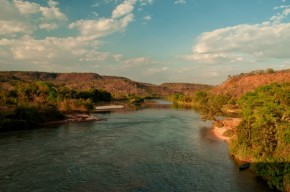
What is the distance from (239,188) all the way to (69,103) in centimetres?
7203

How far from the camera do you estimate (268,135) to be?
32.8 metres

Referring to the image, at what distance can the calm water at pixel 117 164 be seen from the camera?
2870 cm

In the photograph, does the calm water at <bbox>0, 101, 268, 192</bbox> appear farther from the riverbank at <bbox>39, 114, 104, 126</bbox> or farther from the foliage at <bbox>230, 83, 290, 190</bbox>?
the riverbank at <bbox>39, 114, 104, 126</bbox>

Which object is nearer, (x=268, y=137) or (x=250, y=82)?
(x=268, y=137)

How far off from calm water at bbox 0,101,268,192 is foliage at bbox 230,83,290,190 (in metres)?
1.92

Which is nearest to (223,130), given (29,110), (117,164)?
(117,164)

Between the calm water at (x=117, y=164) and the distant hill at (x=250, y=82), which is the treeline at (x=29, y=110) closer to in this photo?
the calm water at (x=117, y=164)

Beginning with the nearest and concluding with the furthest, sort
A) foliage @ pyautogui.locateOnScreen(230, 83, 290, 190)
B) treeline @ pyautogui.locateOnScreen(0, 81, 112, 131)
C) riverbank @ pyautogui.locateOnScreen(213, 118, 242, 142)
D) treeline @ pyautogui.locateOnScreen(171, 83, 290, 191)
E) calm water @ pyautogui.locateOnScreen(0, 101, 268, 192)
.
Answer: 1. treeline @ pyautogui.locateOnScreen(171, 83, 290, 191)
2. calm water @ pyautogui.locateOnScreen(0, 101, 268, 192)
3. foliage @ pyautogui.locateOnScreen(230, 83, 290, 190)
4. riverbank @ pyautogui.locateOnScreen(213, 118, 242, 142)
5. treeline @ pyautogui.locateOnScreen(0, 81, 112, 131)

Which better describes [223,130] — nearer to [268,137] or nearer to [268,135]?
[268,135]

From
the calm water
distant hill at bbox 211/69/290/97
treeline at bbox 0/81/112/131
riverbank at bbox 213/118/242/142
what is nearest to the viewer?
the calm water

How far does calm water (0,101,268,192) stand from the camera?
28.7m

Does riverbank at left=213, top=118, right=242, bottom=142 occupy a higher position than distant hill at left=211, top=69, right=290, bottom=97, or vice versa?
distant hill at left=211, top=69, right=290, bottom=97

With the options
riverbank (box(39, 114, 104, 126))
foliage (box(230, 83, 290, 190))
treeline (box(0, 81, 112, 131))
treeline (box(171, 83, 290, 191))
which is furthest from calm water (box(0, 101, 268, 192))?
riverbank (box(39, 114, 104, 126))

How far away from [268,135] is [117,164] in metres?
18.3
